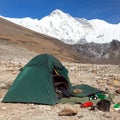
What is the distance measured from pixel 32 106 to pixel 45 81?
143 cm

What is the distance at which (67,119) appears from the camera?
1204cm

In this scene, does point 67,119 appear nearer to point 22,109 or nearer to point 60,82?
point 22,109

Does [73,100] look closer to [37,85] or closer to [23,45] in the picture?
[37,85]

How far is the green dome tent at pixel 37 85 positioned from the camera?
1433cm

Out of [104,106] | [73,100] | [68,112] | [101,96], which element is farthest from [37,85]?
[101,96]

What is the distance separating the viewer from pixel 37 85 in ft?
48.2

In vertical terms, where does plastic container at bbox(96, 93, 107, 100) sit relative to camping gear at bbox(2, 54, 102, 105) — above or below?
below

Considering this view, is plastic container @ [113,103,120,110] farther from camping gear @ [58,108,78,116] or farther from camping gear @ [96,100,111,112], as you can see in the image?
camping gear @ [58,108,78,116]

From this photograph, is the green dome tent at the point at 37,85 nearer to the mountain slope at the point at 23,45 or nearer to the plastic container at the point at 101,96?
the plastic container at the point at 101,96

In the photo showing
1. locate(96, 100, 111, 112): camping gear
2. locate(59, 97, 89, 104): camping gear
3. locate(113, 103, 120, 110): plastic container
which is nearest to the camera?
locate(96, 100, 111, 112): camping gear

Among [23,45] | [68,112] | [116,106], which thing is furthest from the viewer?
[23,45]

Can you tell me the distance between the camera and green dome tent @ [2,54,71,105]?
47.0 ft

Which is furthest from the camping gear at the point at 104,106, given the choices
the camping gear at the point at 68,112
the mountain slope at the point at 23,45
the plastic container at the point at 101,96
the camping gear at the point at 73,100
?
the mountain slope at the point at 23,45

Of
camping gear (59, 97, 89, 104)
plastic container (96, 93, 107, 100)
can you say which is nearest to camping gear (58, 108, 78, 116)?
camping gear (59, 97, 89, 104)
